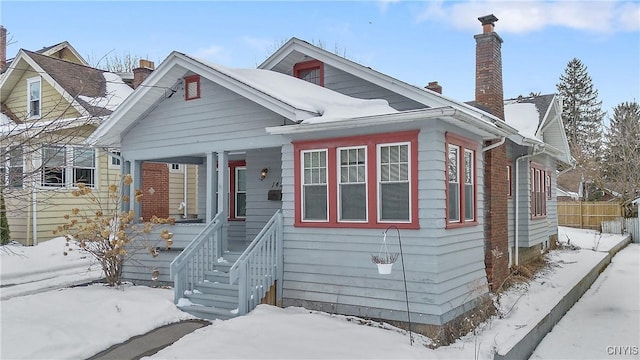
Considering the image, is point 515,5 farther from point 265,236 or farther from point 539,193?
point 265,236

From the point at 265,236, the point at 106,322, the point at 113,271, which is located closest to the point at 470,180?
the point at 265,236

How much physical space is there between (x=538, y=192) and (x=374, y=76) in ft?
24.4

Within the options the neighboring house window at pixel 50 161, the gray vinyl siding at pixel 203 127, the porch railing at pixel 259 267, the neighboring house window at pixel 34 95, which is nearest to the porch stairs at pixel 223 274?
the porch railing at pixel 259 267

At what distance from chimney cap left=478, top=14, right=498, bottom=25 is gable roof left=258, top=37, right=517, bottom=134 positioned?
1861 millimetres

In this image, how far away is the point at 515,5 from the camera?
12.3m

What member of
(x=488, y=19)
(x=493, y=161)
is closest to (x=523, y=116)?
(x=488, y=19)

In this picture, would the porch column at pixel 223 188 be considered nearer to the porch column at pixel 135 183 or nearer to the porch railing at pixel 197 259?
the porch railing at pixel 197 259

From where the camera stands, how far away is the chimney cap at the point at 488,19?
1084 centimetres

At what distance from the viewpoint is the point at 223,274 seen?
8945 millimetres

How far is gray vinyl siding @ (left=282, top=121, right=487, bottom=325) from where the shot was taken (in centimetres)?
746

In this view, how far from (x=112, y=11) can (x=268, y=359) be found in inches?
297

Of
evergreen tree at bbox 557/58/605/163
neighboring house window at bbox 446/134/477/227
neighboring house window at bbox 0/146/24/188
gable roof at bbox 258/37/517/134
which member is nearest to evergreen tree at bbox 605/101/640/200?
evergreen tree at bbox 557/58/605/163

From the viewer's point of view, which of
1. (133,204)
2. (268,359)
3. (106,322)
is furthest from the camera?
(133,204)

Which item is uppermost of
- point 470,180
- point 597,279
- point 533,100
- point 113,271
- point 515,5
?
point 515,5
